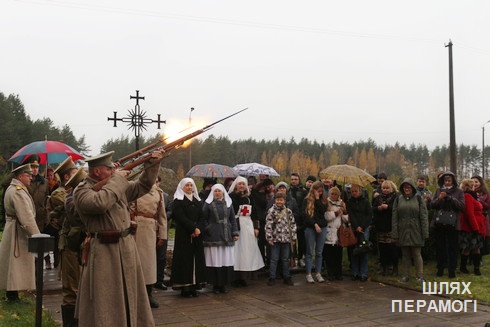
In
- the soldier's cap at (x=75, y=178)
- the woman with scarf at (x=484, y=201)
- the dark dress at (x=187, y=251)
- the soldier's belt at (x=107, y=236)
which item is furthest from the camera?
the woman with scarf at (x=484, y=201)

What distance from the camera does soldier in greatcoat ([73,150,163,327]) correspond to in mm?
4891

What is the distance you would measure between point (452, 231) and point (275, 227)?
343 cm

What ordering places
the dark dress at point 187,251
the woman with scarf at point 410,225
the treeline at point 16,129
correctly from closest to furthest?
1. the dark dress at point 187,251
2. the woman with scarf at point 410,225
3. the treeline at point 16,129

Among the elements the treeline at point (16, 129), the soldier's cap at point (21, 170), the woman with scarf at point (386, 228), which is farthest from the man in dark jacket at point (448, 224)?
the treeline at point (16, 129)

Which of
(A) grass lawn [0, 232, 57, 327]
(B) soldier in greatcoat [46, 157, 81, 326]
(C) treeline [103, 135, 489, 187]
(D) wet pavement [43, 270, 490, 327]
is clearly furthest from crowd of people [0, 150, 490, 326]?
(C) treeline [103, 135, 489, 187]

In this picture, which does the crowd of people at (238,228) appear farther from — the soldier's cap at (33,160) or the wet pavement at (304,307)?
the wet pavement at (304,307)

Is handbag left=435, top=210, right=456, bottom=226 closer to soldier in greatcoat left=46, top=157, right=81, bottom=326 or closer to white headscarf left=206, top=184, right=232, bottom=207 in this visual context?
white headscarf left=206, top=184, right=232, bottom=207

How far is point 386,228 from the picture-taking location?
390 inches

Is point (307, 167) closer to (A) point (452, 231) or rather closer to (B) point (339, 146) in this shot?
(B) point (339, 146)

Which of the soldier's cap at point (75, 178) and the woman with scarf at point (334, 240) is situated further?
the woman with scarf at point (334, 240)

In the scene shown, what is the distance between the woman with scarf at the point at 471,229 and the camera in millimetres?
9797

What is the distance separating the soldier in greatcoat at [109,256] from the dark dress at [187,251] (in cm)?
310

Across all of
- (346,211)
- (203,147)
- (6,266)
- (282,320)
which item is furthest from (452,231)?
(203,147)

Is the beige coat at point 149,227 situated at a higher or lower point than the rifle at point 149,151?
lower
